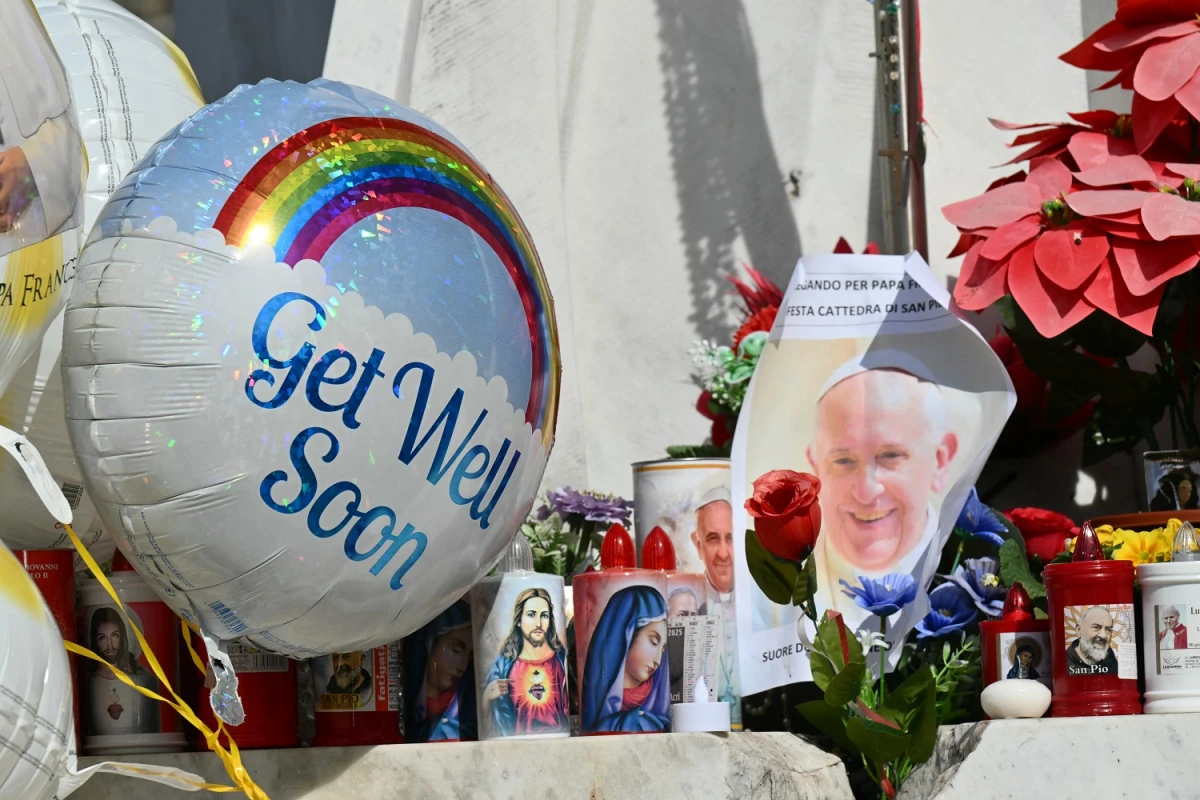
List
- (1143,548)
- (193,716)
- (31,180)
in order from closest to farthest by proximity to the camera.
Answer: (31,180) < (193,716) < (1143,548)

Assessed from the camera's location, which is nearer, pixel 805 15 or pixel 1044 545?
pixel 1044 545

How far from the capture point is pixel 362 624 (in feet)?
3.43

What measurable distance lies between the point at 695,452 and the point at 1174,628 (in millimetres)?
661

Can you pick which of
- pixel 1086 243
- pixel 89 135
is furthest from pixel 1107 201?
pixel 89 135

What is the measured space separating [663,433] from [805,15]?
25.1 inches

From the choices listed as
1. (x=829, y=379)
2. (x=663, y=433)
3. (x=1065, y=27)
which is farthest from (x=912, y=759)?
(x=1065, y=27)

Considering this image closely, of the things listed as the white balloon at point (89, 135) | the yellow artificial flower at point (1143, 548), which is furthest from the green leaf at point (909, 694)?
the white balloon at point (89, 135)

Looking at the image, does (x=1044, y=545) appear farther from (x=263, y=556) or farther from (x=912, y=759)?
(x=263, y=556)

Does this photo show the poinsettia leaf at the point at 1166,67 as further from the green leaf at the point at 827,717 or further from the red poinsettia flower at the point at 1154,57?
the green leaf at the point at 827,717

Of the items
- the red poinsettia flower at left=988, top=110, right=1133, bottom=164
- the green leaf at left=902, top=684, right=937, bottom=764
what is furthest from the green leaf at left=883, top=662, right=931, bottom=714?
the red poinsettia flower at left=988, top=110, right=1133, bottom=164

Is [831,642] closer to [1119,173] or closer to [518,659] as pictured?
[518,659]

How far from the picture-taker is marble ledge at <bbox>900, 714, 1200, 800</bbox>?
3.77 feet

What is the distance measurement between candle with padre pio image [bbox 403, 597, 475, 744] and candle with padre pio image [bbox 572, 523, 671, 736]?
0.10 m

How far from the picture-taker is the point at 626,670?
3.97 feet
